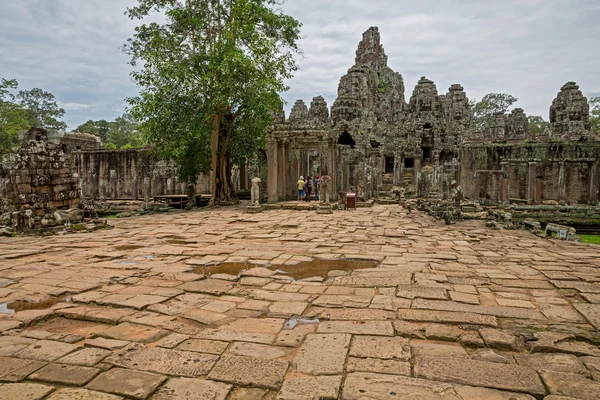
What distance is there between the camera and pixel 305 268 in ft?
20.0

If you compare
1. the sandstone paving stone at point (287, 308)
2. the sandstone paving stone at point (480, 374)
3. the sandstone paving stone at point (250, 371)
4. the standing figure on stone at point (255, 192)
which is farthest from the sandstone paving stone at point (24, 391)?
the standing figure on stone at point (255, 192)

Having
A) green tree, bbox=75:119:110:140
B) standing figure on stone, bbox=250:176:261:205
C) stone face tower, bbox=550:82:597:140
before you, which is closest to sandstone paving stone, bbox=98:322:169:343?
standing figure on stone, bbox=250:176:261:205

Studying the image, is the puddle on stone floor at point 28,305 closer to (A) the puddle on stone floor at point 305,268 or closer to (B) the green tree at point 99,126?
(A) the puddle on stone floor at point 305,268

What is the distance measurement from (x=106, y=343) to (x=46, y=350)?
45 cm

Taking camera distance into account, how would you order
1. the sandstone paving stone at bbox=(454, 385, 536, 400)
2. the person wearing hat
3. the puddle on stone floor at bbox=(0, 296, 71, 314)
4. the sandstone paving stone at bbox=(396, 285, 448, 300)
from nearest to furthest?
the sandstone paving stone at bbox=(454, 385, 536, 400) < the puddle on stone floor at bbox=(0, 296, 71, 314) < the sandstone paving stone at bbox=(396, 285, 448, 300) < the person wearing hat

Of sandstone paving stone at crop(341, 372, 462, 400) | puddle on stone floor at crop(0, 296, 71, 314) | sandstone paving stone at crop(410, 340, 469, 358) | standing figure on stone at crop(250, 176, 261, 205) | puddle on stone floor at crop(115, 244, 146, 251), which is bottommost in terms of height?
puddle on stone floor at crop(115, 244, 146, 251)

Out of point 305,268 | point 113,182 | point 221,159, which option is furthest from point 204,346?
point 113,182

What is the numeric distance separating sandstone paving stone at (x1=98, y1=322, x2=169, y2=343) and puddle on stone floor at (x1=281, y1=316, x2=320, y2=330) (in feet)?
3.70

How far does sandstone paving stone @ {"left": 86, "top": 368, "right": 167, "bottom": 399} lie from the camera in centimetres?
258

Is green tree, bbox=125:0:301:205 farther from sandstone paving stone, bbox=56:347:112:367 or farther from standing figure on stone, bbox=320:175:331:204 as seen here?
sandstone paving stone, bbox=56:347:112:367

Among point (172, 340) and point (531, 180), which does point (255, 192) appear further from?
point (531, 180)

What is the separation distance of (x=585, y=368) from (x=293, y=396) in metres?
2.18

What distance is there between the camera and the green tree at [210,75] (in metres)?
15.1

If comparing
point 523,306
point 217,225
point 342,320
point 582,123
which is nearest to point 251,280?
point 342,320
